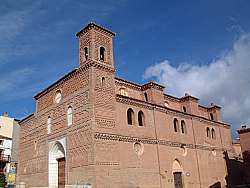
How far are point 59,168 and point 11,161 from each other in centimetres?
1905

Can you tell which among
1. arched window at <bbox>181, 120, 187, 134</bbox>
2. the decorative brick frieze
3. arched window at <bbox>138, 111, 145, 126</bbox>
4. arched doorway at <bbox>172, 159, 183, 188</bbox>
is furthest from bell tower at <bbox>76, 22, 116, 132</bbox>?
arched window at <bbox>181, 120, 187, 134</bbox>

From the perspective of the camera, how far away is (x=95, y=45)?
1973 cm

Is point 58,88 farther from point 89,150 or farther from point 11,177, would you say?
point 11,177

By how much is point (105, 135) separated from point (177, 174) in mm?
8557

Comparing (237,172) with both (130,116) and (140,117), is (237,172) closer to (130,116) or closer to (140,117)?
(140,117)

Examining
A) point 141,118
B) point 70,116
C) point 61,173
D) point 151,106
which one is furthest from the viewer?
point 151,106

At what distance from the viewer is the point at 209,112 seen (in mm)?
32969

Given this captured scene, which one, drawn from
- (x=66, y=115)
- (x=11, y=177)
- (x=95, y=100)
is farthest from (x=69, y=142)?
(x=11, y=177)

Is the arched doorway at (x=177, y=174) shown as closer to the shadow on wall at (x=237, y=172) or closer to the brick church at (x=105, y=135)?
the brick church at (x=105, y=135)

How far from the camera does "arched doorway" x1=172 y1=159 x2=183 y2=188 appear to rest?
23244mm

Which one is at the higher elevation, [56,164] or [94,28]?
[94,28]

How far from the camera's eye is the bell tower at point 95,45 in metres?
19.6

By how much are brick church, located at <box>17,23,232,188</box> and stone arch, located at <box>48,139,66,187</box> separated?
70 millimetres

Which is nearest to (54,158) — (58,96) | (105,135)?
(58,96)
